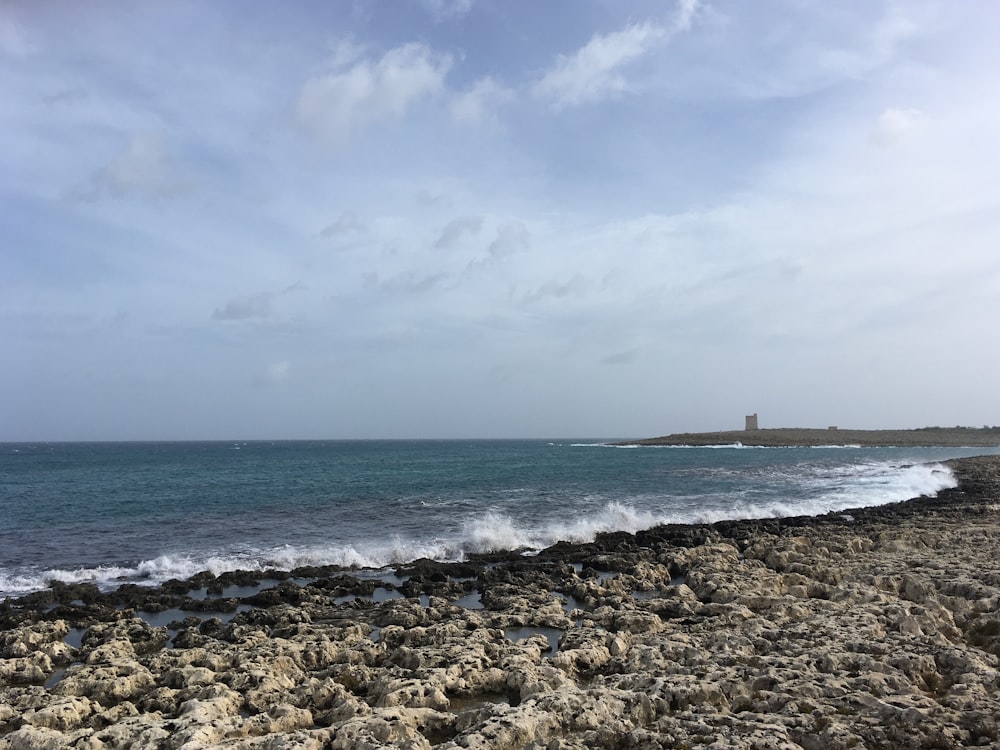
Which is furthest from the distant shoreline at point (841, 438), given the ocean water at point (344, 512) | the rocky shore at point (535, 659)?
the rocky shore at point (535, 659)

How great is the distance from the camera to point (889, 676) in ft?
26.0

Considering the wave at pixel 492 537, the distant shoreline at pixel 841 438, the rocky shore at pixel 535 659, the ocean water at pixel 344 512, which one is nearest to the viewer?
the rocky shore at pixel 535 659

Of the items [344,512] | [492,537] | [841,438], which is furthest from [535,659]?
[841,438]

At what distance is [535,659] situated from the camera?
31.5 ft

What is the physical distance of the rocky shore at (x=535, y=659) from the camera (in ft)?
23.0

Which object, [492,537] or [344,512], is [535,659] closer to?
[492,537]

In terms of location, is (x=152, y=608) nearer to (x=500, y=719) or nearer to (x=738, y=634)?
(x=500, y=719)

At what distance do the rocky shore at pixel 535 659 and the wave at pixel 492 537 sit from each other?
7.51 ft

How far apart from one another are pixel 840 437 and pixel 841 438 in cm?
233

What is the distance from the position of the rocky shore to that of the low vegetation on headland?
12108 centimetres

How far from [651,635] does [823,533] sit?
12919 millimetres

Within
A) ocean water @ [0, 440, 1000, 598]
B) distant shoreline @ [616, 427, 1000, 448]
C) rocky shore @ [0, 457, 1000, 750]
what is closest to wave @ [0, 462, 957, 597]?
ocean water @ [0, 440, 1000, 598]

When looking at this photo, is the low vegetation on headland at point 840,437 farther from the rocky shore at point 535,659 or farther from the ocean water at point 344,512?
the rocky shore at point 535,659

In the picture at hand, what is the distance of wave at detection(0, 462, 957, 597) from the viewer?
711 inches
